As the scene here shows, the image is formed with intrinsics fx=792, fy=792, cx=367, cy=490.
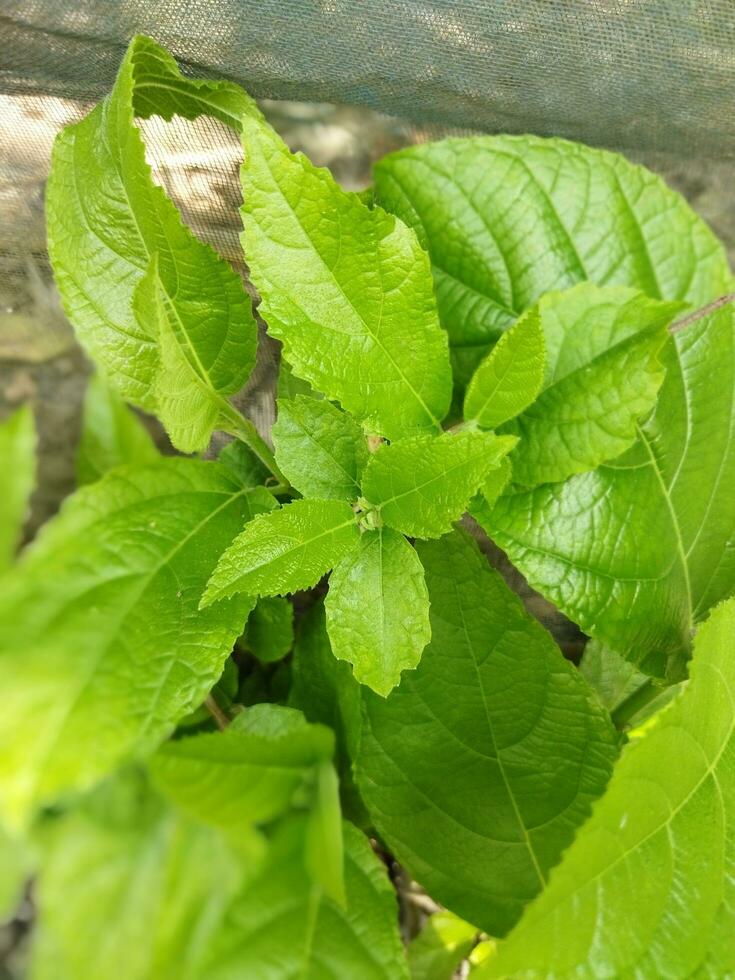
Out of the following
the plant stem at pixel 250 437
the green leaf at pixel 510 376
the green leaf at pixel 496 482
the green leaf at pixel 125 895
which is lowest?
the green leaf at pixel 125 895

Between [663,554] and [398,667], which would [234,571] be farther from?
[663,554]

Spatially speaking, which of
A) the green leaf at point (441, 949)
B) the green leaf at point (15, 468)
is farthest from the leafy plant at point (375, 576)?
the green leaf at point (441, 949)

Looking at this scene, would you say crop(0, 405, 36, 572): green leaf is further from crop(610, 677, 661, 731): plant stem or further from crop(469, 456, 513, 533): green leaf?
crop(610, 677, 661, 731): plant stem

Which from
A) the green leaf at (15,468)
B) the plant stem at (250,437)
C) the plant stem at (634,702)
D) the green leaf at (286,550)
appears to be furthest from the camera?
the plant stem at (634,702)

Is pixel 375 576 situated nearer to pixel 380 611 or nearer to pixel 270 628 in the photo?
pixel 380 611

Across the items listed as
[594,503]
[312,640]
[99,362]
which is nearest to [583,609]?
[594,503]

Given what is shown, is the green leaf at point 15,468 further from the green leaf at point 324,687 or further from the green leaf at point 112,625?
the green leaf at point 324,687
